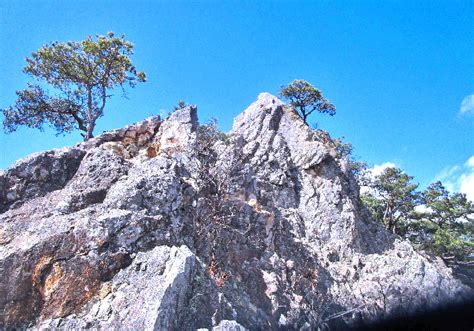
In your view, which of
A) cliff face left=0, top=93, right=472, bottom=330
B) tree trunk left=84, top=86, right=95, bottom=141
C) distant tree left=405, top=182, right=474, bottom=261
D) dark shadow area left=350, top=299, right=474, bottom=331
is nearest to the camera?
cliff face left=0, top=93, right=472, bottom=330

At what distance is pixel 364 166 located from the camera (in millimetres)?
34844

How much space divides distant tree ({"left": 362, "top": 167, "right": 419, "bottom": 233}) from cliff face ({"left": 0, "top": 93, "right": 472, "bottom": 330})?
940 centimetres

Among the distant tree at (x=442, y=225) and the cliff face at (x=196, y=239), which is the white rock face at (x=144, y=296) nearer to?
the cliff face at (x=196, y=239)

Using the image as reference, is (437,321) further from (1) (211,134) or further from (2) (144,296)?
(2) (144,296)

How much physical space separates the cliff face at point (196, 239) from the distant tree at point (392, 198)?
9.40 m

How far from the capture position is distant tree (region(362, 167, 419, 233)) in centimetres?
3278

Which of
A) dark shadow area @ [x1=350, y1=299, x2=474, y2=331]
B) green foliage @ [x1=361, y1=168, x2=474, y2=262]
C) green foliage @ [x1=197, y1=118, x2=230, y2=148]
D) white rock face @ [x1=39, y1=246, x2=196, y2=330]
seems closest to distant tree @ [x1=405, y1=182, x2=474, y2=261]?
green foliage @ [x1=361, y1=168, x2=474, y2=262]

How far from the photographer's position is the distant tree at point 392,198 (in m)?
32.8

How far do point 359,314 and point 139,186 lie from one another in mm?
13855

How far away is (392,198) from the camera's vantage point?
33094 mm

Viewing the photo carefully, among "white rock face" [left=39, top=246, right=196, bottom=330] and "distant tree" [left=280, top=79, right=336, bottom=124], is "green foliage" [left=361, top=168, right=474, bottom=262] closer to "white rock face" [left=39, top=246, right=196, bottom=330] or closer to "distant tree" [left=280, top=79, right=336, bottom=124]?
"distant tree" [left=280, top=79, right=336, bottom=124]

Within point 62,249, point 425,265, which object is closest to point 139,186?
point 62,249

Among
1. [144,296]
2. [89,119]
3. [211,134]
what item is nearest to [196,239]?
[144,296]

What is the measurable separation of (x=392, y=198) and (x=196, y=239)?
27.8 m
